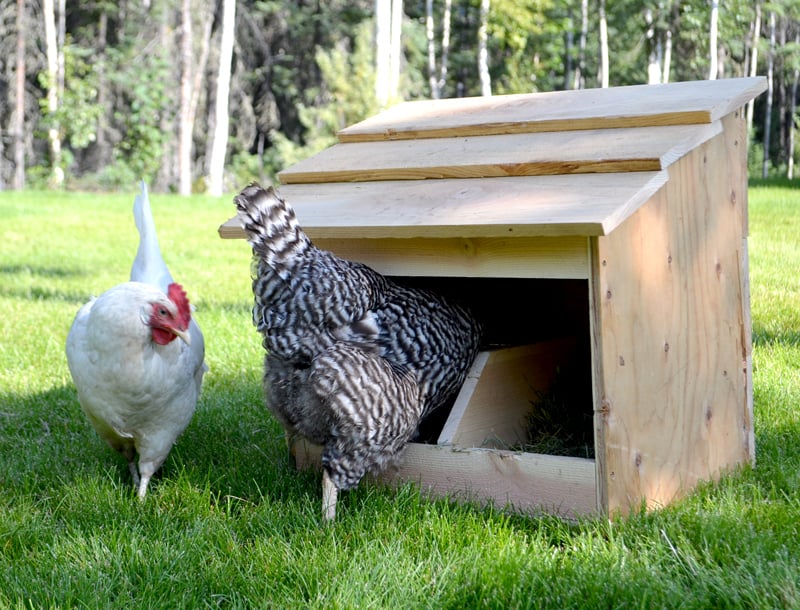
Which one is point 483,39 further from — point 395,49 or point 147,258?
point 147,258

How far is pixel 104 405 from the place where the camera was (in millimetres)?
3256

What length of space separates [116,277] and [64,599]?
20.0 ft

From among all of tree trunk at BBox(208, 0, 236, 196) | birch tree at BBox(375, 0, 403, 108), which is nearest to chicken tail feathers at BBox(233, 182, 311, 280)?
birch tree at BBox(375, 0, 403, 108)

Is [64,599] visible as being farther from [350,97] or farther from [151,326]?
[350,97]

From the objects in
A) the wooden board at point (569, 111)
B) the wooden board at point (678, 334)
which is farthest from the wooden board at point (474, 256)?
the wooden board at point (569, 111)

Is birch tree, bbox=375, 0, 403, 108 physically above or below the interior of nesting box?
above

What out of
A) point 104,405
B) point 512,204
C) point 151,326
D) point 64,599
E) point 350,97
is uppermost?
point 350,97

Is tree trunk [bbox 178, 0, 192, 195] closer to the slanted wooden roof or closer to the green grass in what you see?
the green grass

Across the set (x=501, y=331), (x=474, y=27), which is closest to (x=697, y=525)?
(x=501, y=331)

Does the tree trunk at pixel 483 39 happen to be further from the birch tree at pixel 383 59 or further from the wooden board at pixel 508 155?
the wooden board at pixel 508 155

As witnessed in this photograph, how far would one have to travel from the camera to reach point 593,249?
109 inches

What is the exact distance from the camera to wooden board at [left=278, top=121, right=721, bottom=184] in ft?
9.84

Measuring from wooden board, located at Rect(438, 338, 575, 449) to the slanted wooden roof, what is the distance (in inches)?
28.3

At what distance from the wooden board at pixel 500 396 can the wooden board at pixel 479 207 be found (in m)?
0.70
